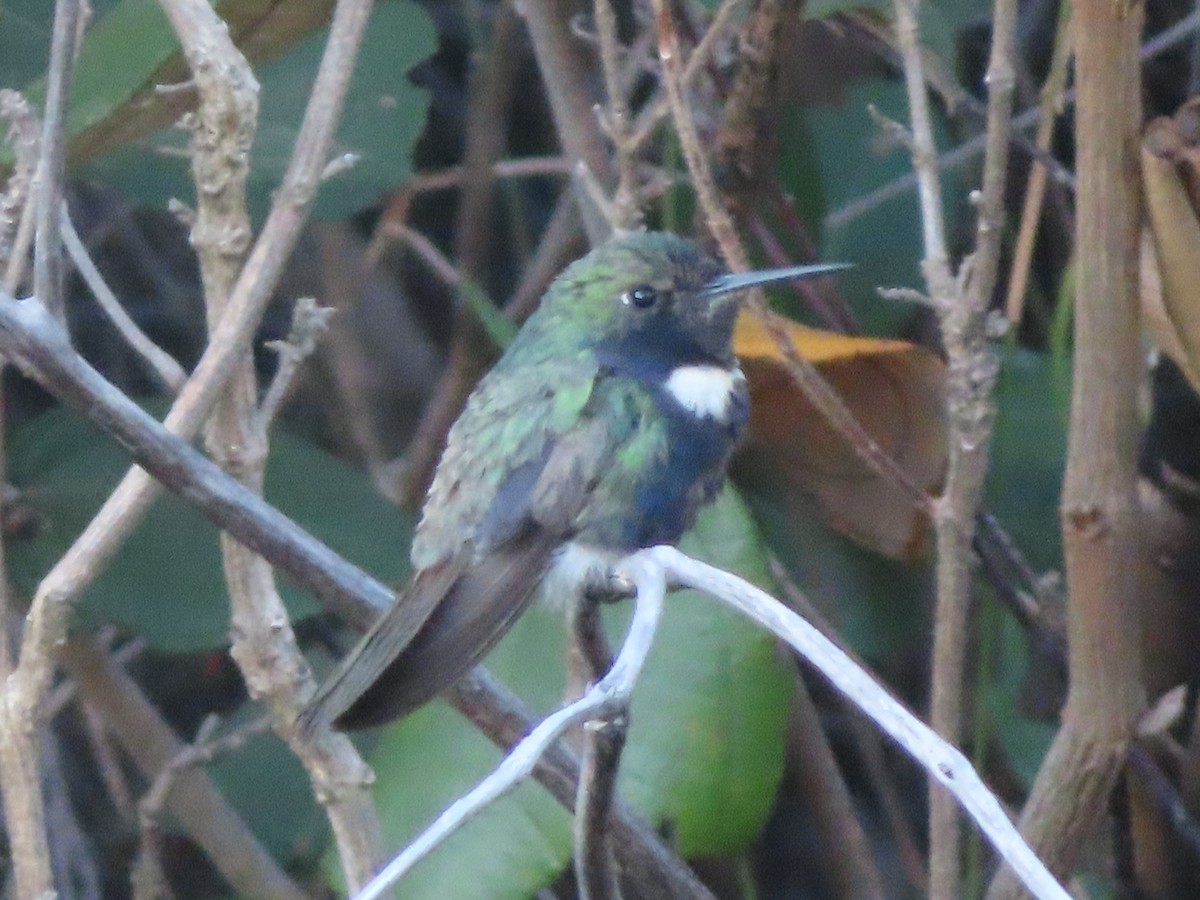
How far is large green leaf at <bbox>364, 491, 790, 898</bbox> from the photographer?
1.96 meters

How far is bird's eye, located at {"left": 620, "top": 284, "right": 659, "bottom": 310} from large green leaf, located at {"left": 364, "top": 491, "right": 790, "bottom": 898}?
250mm

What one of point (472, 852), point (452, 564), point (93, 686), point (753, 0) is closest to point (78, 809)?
point (93, 686)

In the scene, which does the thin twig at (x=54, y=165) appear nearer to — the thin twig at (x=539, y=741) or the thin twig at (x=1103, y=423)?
the thin twig at (x=539, y=741)

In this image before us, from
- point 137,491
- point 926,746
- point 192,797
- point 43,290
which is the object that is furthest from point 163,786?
point 926,746

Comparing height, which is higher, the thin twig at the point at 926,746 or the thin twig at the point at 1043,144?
the thin twig at the point at 1043,144

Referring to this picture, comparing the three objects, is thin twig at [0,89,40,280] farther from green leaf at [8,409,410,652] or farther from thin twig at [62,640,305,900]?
thin twig at [62,640,305,900]

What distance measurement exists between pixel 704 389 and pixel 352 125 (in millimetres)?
778

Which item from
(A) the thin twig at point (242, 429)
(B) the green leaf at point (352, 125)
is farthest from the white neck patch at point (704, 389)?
(B) the green leaf at point (352, 125)

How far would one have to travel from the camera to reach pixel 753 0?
2105 millimetres

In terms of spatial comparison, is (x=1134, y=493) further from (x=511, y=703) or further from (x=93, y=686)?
(x=93, y=686)

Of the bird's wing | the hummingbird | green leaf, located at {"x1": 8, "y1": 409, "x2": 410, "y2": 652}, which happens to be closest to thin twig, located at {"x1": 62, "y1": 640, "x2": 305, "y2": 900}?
green leaf, located at {"x1": 8, "y1": 409, "x2": 410, "y2": 652}

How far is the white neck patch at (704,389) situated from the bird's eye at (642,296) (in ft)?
0.30

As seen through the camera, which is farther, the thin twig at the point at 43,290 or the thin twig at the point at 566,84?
the thin twig at the point at 566,84

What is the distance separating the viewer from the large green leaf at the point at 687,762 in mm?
1962
